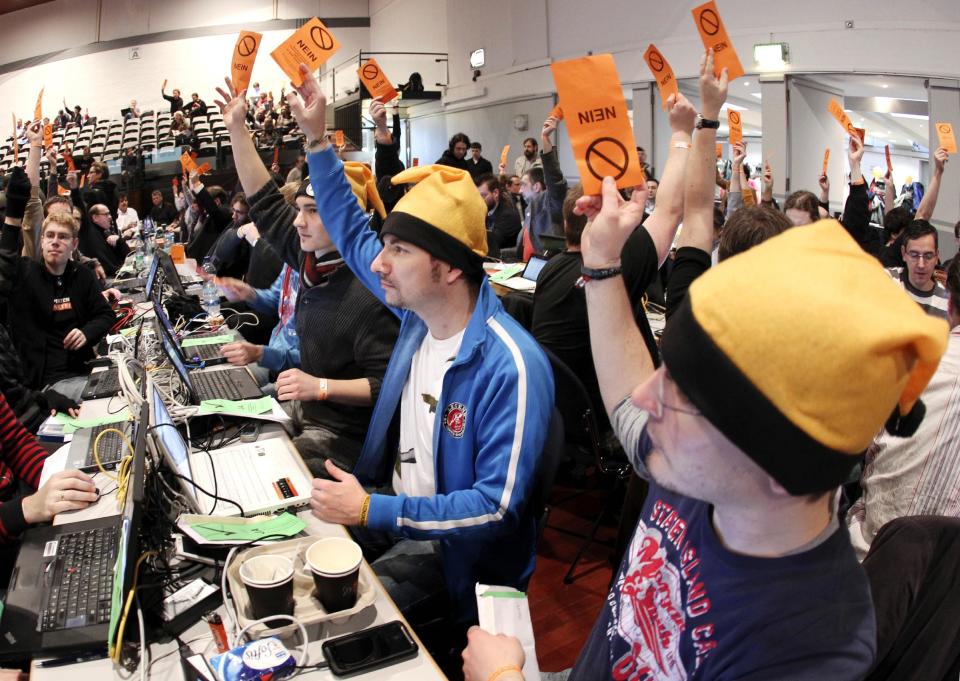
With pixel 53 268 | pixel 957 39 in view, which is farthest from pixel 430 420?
pixel 957 39

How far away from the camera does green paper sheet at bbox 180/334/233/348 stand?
389cm

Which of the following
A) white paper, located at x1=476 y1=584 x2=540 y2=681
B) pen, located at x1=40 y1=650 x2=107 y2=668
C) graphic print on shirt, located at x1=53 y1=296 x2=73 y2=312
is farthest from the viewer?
graphic print on shirt, located at x1=53 y1=296 x2=73 y2=312

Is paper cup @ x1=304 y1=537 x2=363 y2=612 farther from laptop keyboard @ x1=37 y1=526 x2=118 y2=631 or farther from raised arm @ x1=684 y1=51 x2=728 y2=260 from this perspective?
raised arm @ x1=684 y1=51 x2=728 y2=260

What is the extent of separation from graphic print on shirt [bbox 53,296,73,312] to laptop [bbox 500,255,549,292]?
2821 mm

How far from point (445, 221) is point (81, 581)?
1.28 meters

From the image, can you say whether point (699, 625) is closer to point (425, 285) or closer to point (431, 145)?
point (425, 285)

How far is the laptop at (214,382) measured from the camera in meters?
2.77

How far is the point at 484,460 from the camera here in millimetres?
1862

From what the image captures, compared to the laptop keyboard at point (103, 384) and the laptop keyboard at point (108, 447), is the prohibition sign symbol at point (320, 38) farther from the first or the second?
the laptop keyboard at point (108, 447)

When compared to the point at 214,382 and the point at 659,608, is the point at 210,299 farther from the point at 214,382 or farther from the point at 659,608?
the point at 659,608

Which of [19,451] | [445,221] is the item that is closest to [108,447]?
[19,451]

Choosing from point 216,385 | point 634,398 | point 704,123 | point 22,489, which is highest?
point 704,123

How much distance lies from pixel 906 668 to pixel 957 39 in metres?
7.79

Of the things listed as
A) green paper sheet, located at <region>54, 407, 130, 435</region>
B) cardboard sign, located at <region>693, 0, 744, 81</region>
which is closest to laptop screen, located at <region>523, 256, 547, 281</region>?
cardboard sign, located at <region>693, 0, 744, 81</region>
